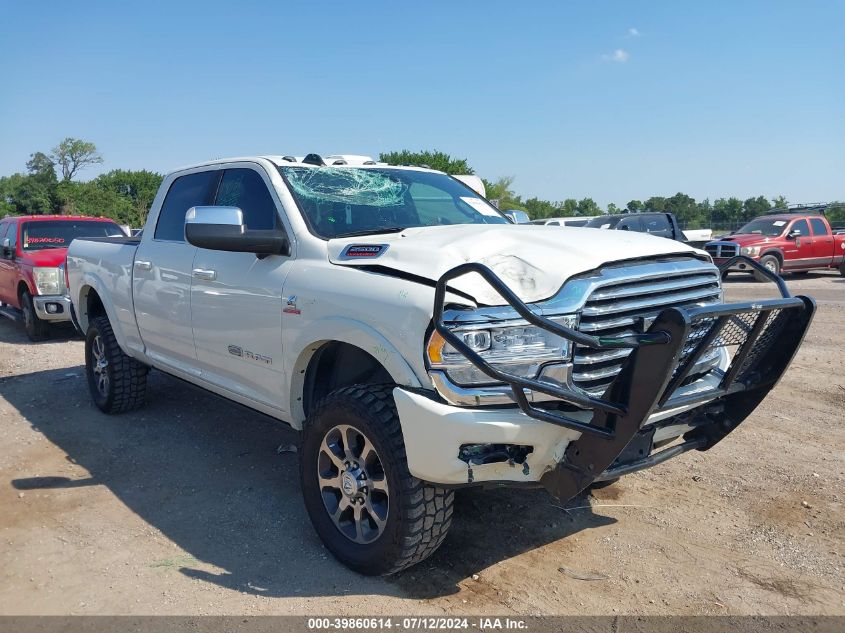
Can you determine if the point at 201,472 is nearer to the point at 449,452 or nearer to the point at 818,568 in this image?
the point at 449,452

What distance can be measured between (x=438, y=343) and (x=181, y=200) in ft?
10.4

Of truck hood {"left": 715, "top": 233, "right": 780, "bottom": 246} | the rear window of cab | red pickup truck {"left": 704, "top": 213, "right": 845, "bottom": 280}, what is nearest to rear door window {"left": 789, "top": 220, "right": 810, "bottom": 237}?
red pickup truck {"left": 704, "top": 213, "right": 845, "bottom": 280}

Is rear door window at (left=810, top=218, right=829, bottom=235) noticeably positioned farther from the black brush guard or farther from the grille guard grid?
the grille guard grid

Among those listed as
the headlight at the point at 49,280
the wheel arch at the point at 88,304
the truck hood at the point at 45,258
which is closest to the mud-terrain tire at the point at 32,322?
the headlight at the point at 49,280

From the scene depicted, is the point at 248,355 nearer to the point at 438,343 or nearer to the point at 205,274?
the point at 205,274

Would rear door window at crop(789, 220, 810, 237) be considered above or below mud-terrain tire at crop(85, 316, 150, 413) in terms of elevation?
above

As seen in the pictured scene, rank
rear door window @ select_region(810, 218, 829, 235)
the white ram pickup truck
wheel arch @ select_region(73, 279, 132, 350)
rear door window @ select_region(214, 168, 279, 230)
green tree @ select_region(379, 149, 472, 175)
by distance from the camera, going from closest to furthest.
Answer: the white ram pickup truck
rear door window @ select_region(214, 168, 279, 230)
wheel arch @ select_region(73, 279, 132, 350)
rear door window @ select_region(810, 218, 829, 235)
green tree @ select_region(379, 149, 472, 175)

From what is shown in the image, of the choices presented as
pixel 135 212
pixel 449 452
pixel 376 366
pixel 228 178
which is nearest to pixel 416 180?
pixel 228 178

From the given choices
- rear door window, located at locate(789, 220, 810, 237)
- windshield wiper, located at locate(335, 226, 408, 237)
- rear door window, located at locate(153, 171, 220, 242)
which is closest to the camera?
windshield wiper, located at locate(335, 226, 408, 237)

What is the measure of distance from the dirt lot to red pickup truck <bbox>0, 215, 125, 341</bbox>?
4596 millimetres

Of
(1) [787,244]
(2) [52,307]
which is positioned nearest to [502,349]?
(2) [52,307]

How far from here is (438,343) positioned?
2.85m

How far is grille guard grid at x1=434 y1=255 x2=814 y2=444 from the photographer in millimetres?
2551

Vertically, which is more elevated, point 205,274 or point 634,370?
point 205,274
